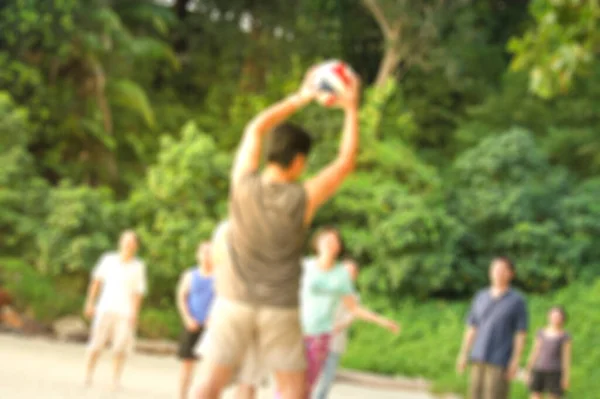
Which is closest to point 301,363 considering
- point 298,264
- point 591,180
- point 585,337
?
point 298,264

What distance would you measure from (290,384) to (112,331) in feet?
23.9

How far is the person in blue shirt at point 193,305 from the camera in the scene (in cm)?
1030

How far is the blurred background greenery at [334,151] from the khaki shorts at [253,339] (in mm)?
11839

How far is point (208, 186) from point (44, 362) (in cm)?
847

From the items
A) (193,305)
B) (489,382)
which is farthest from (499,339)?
(193,305)

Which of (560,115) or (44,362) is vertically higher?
(560,115)

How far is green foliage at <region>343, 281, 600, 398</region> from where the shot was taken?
19.2 metres

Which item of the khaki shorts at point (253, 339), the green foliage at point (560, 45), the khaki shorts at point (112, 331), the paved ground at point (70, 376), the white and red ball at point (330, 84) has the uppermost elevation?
the green foliage at point (560, 45)

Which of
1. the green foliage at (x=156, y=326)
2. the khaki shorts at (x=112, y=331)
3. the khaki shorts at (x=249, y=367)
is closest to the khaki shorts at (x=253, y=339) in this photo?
the khaki shorts at (x=249, y=367)

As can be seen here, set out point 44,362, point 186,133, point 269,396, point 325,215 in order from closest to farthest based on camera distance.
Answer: point 269,396, point 44,362, point 186,133, point 325,215

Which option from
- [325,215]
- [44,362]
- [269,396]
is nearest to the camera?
[269,396]

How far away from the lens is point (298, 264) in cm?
520

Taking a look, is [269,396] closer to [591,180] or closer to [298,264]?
[298,264]

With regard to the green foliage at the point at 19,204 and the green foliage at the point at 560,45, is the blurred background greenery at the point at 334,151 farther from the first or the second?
the green foliage at the point at 560,45
